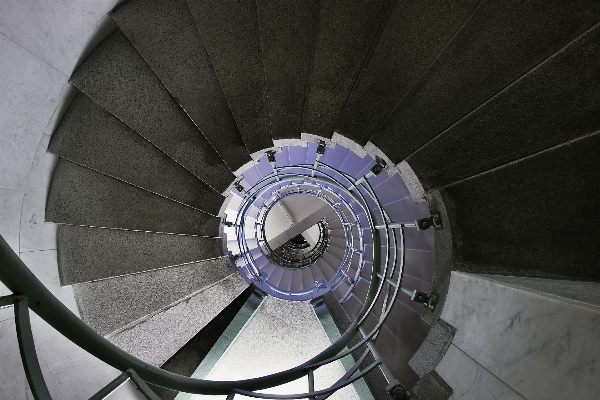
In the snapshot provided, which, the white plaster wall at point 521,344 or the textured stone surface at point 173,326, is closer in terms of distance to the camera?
the white plaster wall at point 521,344

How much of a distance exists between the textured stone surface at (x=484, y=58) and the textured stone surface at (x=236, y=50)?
1.28m

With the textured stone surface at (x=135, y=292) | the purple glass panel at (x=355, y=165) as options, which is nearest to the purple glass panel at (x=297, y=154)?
the purple glass panel at (x=355, y=165)

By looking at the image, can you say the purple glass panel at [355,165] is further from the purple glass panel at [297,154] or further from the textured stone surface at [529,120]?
the textured stone surface at [529,120]

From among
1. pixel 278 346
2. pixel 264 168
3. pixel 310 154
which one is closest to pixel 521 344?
pixel 278 346

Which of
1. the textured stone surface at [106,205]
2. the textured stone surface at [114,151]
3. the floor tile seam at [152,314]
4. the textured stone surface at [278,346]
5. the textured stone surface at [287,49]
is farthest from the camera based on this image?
the floor tile seam at [152,314]

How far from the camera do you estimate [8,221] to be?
2.97 metres

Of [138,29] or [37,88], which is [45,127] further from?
[138,29]

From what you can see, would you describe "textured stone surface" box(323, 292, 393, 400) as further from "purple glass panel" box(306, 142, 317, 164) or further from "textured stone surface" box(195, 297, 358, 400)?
"purple glass panel" box(306, 142, 317, 164)

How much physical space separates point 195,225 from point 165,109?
1.78 meters

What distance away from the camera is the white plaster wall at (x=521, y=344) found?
4.46 ft

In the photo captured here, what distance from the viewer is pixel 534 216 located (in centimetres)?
251

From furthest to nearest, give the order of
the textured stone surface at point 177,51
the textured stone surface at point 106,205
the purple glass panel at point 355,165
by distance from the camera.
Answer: the purple glass panel at point 355,165 → the textured stone surface at point 106,205 → the textured stone surface at point 177,51

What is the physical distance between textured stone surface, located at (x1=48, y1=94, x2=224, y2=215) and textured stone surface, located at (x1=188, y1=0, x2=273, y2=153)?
3.53 feet

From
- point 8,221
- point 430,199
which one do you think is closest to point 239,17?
point 430,199
